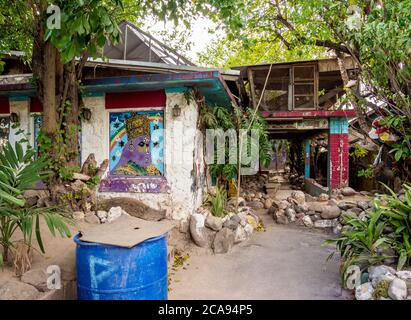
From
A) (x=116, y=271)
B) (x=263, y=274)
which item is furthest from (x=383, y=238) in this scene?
(x=116, y=271)

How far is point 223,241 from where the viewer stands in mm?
5492

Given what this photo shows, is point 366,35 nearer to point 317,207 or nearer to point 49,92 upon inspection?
point 317,207

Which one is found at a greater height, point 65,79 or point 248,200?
point 65,79

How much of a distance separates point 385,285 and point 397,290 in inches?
5.5

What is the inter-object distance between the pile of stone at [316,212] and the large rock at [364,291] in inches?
143

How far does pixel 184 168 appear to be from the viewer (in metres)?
5.72

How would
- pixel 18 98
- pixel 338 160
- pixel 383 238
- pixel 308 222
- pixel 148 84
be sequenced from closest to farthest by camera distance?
pixel 383 238, pixel 148 84, pixel 18 98, pixel 308 222, pixel 338 160

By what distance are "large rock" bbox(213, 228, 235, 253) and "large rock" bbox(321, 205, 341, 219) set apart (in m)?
2.99

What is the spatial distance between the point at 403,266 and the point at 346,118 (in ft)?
26.4

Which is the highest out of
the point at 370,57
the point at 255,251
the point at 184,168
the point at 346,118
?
the point at 370,57

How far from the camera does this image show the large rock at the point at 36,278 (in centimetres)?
324

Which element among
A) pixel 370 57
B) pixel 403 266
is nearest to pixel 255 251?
pixel 403 266
